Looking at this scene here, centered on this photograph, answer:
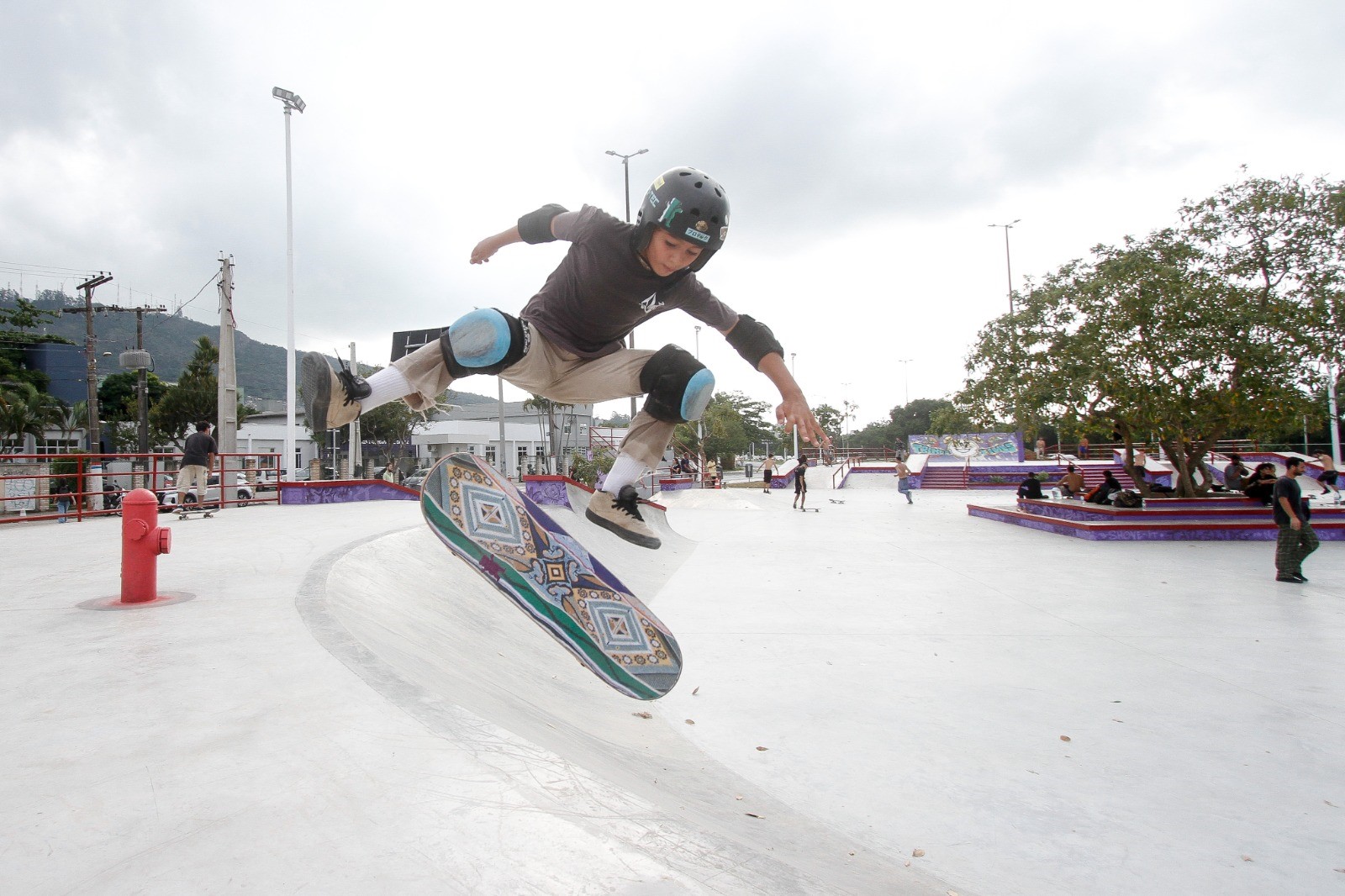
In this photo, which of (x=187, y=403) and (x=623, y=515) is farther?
(x=187, y=403)

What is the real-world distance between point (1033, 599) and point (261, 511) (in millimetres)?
12164

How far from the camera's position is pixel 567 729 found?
328cm

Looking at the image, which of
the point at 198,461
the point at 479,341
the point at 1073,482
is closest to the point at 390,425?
the point at 198,461

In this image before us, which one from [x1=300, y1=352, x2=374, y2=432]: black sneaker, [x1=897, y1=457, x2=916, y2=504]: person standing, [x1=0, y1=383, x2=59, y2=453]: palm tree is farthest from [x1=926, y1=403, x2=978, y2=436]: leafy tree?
[x1=0, y1=383, x2=59, y2=453]: palm tree

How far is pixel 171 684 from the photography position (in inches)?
103

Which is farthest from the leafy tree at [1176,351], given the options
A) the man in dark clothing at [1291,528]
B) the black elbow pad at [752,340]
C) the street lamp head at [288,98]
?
the street lamp head at [288,98]

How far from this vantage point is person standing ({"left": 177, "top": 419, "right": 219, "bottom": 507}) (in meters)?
10.3

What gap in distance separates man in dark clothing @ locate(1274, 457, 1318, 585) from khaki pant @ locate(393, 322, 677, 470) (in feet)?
27.8

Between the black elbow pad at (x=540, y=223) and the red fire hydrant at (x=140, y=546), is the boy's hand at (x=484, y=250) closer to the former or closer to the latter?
the black elbow pad at (x=540, y=223)

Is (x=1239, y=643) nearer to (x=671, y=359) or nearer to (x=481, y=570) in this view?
(x=671, y=359)

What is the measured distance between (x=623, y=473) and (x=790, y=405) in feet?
2.82

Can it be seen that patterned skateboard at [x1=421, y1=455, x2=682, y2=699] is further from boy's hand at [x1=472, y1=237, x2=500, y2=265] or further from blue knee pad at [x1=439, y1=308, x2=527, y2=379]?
boy's hand at [x1=472, y1=237, x2=500, y2=265]

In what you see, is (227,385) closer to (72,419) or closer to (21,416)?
(21,416)

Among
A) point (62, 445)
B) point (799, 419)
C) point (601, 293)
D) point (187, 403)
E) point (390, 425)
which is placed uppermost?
point (187, 403)
